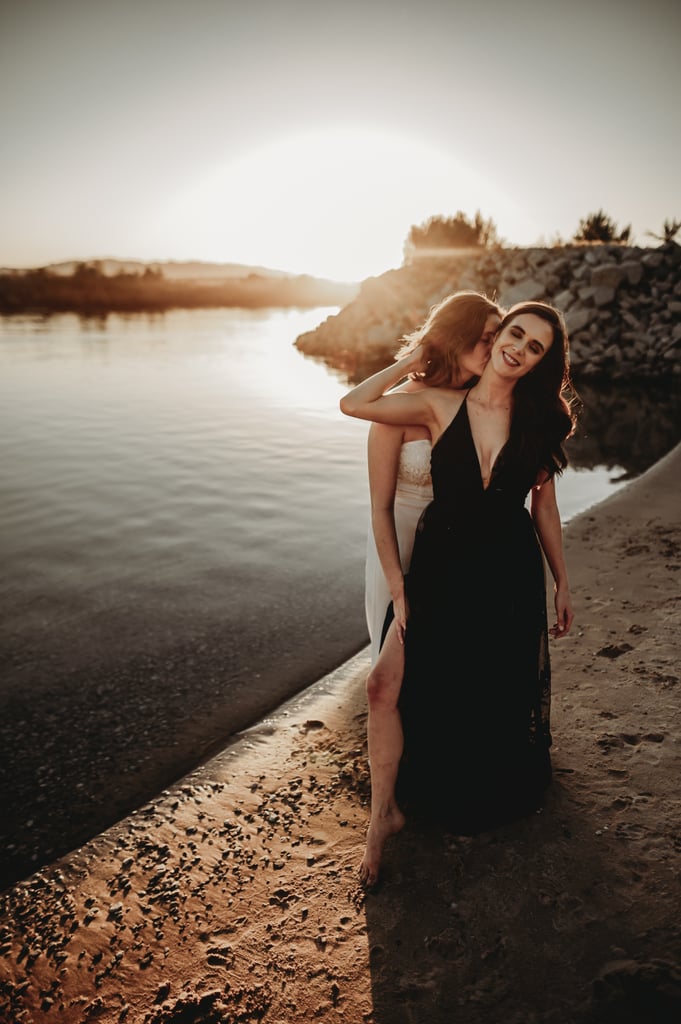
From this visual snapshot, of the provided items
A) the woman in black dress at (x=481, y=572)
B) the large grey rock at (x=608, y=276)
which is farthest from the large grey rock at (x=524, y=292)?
the woman in black dress at (x=481, y=572)

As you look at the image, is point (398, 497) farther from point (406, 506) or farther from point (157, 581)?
point (157, 581)

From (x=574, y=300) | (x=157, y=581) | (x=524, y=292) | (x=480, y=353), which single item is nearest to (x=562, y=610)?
(x=480, y=353)

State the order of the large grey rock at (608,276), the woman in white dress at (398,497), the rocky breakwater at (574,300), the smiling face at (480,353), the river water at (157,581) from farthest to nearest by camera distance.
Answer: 1. the large grey rock at (608,276)
2. the rocky breakwater at (574,300)
3. the river water at (157,581)
4. the smiling face at (480,353)
5. the woman in white dress at (398,497)

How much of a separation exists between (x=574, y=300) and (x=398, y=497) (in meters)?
23.8

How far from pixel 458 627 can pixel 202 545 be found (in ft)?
17.6

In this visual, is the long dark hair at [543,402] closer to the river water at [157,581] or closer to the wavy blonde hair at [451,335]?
the wavy blonde hair at [451,335]

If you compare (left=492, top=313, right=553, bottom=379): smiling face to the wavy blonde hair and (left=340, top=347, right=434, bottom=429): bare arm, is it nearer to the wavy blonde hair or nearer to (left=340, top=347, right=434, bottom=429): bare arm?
the wavy blonde hair

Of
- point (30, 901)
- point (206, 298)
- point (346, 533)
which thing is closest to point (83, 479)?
point (346, 533)

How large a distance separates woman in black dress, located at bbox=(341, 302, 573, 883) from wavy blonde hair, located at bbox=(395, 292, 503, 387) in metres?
0.10

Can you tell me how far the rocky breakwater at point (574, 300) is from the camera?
70.6 feet

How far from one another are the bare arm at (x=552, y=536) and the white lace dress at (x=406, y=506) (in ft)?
1.96

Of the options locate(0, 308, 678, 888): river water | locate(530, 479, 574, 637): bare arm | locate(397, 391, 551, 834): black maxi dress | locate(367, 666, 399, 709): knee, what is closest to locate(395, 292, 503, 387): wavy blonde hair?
locate(397, 391, 551, 834): black maxi dress

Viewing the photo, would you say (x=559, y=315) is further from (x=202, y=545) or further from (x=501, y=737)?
(x=202, y=545)

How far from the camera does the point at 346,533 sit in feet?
26.5
